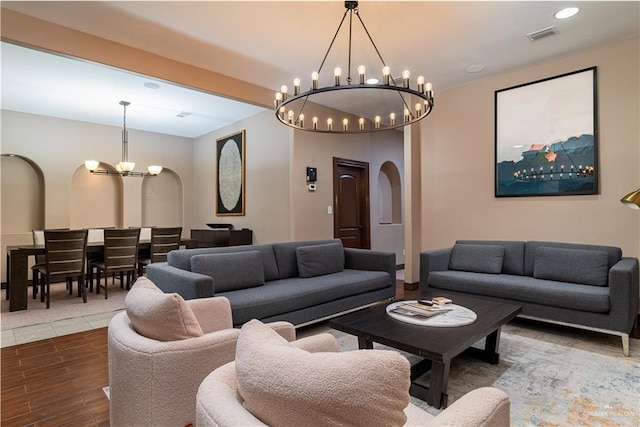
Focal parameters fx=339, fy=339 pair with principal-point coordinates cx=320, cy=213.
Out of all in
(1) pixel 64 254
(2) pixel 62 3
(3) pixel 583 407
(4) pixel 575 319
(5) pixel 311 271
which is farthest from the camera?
(1) pixel 64 254

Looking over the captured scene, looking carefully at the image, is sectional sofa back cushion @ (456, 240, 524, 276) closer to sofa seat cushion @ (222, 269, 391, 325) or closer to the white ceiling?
sofa seat cushion @ (222, 269, 391, 325)

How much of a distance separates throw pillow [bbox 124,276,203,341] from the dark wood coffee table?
3.56ft

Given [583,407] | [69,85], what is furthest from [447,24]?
[69,85]

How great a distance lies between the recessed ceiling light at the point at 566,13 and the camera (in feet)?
9.48

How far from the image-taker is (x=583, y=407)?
1.95 m

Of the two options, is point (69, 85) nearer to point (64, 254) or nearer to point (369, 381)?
point (64, 254)

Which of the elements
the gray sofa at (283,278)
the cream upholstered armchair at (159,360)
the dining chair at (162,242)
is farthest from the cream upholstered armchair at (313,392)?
the dining chair at (162,242)

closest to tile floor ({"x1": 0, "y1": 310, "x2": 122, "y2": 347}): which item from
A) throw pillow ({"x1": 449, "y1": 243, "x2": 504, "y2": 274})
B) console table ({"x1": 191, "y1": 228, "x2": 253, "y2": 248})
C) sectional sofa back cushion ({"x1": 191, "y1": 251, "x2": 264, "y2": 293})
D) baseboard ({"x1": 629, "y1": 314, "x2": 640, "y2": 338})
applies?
sectional sofa back cushion ({"x1": 191, "y1": 251, "x2": 264, "y2": 293})

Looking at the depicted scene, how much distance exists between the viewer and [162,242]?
5.20m

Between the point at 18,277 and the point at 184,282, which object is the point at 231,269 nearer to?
the point at 184,282

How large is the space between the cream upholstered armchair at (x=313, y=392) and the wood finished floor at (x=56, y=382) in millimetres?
1585

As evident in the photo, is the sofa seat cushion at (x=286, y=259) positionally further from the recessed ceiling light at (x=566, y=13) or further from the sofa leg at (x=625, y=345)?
the recessed ceiling light at (x=566, y=13)

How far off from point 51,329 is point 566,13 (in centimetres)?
564

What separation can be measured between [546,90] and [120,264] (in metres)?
5.89
